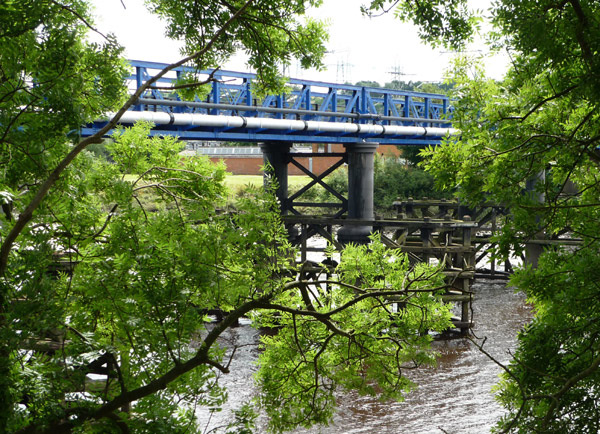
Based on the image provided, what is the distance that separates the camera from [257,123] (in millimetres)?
20156

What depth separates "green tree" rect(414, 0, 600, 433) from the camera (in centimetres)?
595

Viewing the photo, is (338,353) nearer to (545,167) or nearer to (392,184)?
(545,167)

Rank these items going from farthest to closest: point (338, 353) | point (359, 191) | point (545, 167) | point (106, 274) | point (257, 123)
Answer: point (359, 191) < point (257, 123) < point (338, 353) < point (545, 167) < point (106, 274)

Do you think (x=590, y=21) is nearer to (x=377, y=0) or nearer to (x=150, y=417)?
(x=377, y=0)

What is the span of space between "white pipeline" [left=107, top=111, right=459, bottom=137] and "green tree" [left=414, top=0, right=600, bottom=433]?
17.7ft

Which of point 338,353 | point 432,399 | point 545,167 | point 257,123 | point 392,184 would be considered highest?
point 257,123

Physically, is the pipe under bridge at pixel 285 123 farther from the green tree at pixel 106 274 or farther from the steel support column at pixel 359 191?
the green tree at pixel 106 274

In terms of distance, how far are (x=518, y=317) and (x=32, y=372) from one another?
1801 cm

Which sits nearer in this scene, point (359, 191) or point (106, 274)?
point (106, 274)

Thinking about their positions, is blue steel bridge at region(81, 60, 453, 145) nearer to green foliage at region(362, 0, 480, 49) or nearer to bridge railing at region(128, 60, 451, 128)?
bridge railing at region(128, 60, 451, 128)

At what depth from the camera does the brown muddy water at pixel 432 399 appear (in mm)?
13234

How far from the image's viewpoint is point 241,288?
5.89 metres

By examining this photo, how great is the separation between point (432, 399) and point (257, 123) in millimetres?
8976

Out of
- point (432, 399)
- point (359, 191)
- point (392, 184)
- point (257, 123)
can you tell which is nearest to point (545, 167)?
point (432, 399)
